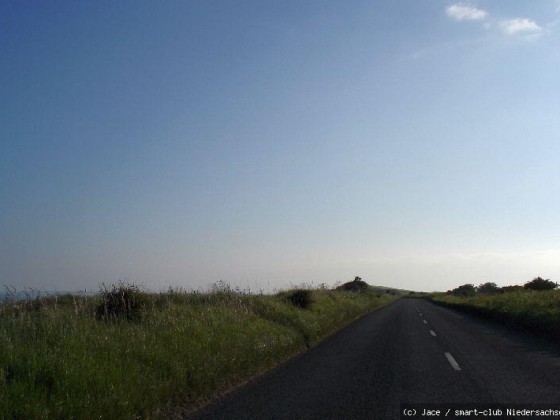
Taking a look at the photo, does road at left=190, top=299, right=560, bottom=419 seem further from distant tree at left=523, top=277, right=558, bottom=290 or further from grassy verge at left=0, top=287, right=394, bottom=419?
distant tree at left=523, top=277, right=558, bottom=290

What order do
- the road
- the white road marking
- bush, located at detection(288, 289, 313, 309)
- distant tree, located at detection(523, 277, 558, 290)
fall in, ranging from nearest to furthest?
the road
the white road marking
bush, located at detection(288, 289, 313, 309)
distant tree, located at detection(523, 277, 558, 290)

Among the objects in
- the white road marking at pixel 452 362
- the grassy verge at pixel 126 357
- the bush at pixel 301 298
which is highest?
the bush at pixel 301 298

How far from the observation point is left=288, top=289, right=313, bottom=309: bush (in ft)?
87.1

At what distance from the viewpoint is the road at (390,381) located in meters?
8.31

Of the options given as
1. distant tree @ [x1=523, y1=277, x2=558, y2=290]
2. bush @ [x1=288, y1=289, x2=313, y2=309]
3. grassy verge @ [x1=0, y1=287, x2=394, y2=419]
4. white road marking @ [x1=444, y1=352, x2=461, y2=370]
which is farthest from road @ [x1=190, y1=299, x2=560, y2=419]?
distant tree @ [x1=523, y1=277, x2=558, y2=290]

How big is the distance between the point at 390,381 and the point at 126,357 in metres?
5.37

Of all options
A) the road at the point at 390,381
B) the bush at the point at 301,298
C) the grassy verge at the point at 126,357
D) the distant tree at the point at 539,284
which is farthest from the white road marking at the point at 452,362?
the distant tree at the point at 539,284

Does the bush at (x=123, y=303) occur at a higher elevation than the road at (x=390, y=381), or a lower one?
higher

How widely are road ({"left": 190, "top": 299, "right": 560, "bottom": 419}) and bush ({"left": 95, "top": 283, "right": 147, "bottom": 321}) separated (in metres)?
4.67

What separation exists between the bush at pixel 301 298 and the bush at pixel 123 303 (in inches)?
458

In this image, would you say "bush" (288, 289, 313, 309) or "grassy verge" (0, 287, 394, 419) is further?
"bush" (288, 289, 313, 309)

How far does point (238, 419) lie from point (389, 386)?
3673 millimetres

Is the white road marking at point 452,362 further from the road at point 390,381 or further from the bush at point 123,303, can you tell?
the bush at point 123,303

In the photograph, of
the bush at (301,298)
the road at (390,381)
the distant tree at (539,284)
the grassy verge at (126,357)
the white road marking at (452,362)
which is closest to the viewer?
the grassy verge at (126,357)
